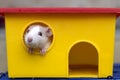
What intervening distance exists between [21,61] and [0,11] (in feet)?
0.61

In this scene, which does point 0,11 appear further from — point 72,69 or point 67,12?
point 72,69

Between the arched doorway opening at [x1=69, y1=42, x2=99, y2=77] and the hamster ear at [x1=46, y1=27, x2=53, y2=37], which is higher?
the hamster ear at [x1=46, y1=27, x2=53, y2=37]

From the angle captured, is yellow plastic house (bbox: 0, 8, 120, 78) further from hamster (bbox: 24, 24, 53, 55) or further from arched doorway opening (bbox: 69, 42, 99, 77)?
arched doorway opening (bbox: 69, 42, 99, 77)

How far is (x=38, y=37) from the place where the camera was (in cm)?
95

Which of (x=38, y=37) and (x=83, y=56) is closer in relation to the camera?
(x=38, y=37)

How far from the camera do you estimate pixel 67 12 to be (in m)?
0.96

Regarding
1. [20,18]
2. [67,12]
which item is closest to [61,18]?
[67,12]

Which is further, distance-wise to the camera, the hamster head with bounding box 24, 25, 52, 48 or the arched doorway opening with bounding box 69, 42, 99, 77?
the arched doorway opening with bounding box 69, 42, 99, 77

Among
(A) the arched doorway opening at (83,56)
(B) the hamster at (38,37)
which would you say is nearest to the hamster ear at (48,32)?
(B) the hamster at (38,37)

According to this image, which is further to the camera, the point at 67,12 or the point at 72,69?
the point at 72,69

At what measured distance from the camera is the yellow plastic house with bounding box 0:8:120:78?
0.97 meters

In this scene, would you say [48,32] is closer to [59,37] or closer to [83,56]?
[59,37]

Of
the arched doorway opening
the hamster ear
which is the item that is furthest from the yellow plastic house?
the arched doorway opening

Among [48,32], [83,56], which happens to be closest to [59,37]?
[48,32]
